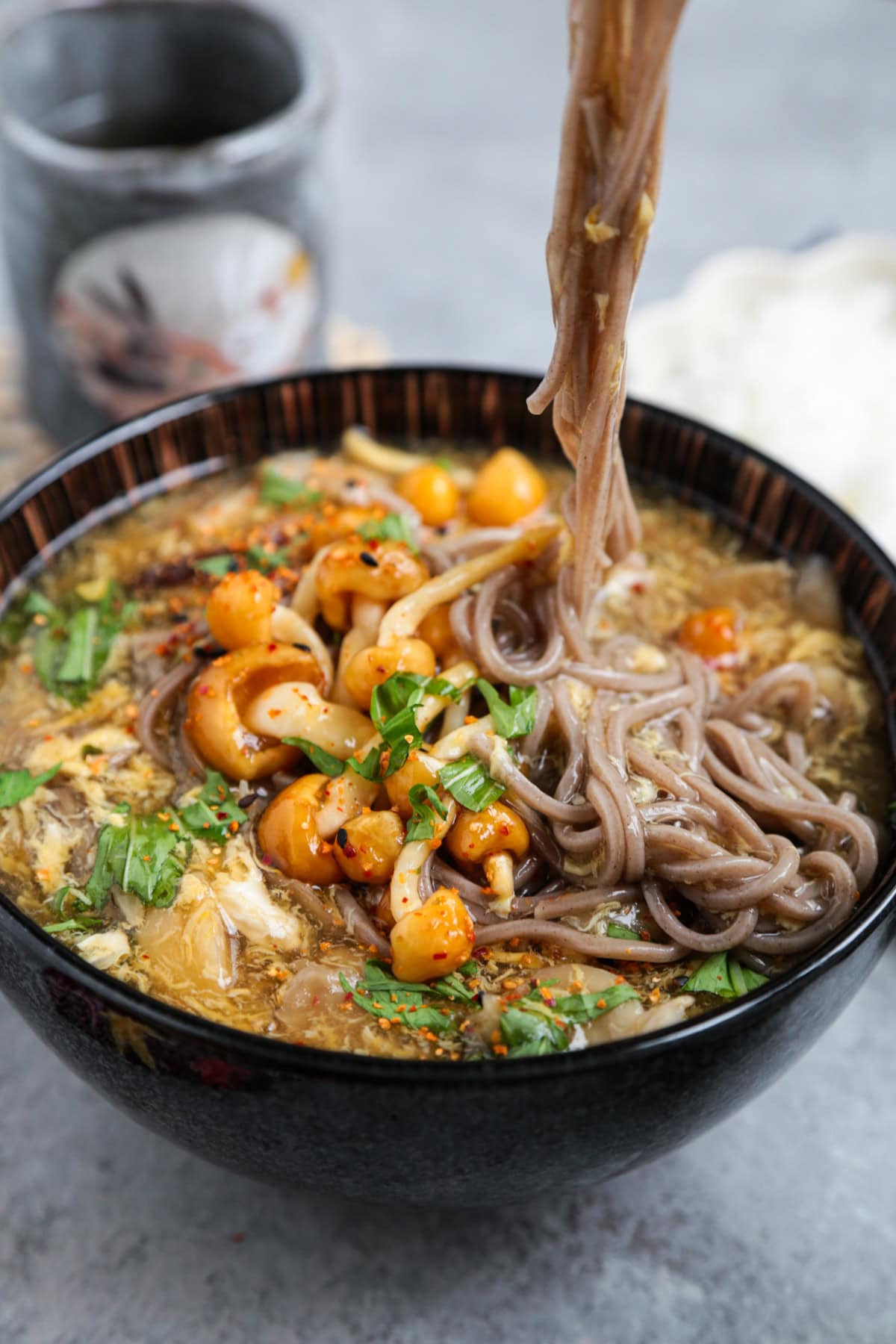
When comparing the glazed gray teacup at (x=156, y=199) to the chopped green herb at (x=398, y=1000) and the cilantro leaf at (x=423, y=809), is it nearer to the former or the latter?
the cilantro leaf at (x=423, y=809)

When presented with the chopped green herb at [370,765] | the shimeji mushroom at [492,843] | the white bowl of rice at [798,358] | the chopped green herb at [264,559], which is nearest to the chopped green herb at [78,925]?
the chopped green herb at [370,765]

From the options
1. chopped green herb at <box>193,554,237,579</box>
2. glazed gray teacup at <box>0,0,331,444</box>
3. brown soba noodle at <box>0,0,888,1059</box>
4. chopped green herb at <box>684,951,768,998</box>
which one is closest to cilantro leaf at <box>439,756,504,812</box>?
brown soba noodle at <box>0,0,888,1059</box>

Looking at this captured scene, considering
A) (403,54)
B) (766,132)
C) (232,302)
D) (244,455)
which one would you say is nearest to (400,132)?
(403,54)

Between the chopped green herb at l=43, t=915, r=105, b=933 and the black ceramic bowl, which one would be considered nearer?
the black ceramic bowl

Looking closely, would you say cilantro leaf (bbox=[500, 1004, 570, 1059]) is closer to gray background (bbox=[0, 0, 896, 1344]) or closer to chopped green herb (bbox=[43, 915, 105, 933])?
gray background (bbox=[0, 0, 896, 1344])

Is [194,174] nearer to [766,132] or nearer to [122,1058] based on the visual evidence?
[122,1058]

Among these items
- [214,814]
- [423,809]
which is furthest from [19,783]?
[423,809]

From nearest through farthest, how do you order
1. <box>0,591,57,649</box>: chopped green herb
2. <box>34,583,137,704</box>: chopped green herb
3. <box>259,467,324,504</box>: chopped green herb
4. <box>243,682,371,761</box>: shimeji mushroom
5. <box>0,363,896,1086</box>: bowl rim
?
1. <box>0,363,896,1086</box>: bowl rim
2. <box>243,682,371,761</box>: shimeji mushroom
3. <box>34,583,137,704</box>: chopped green herb
4. <box>0,591,57,649</box>: chopped green herb
5. <box>259,467,324,504</box>: chopped green herb
